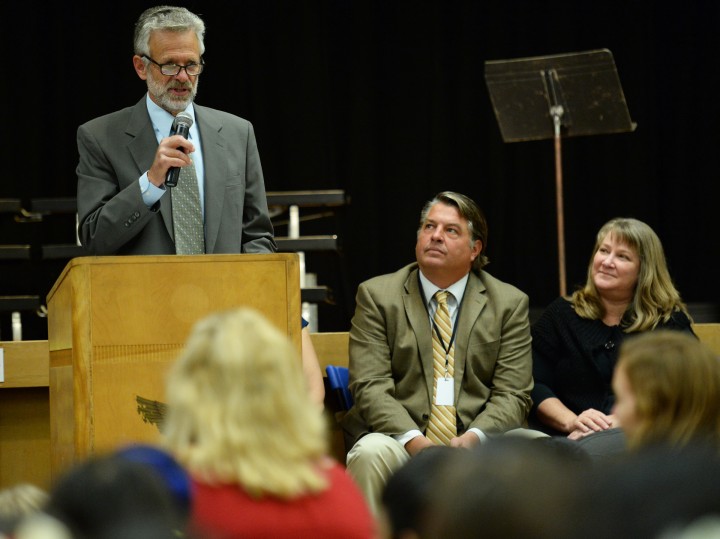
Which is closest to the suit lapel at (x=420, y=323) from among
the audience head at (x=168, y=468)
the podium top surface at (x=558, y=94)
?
the podium top surface at (x=558, y=94)

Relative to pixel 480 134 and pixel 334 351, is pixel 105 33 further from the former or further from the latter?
pixel 334 351

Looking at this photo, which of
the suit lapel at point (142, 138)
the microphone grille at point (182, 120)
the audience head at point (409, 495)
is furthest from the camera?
the suit lapel at point (142, 138)

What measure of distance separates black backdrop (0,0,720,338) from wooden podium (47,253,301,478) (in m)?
4.48

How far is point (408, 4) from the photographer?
7762mm

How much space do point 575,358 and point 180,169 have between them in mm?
1802

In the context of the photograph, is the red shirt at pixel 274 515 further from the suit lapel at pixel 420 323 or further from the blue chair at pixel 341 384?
the blue chair at pixel 341 384

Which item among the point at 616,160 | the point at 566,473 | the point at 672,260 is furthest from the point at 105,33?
the point at 566,473

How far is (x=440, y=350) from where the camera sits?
426 centimetres

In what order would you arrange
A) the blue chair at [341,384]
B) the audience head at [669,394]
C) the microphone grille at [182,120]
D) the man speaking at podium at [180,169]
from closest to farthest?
1. the audience head at [669,394]
2. the microphone grille at [182,120]
3. the man speaking at podium at [180,169]
4. the blue chair at [341,384]

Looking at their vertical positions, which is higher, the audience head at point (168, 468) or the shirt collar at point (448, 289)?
the audience head at point (168, 468)

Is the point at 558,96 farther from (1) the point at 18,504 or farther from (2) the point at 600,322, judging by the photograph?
(1) the point at 18,504

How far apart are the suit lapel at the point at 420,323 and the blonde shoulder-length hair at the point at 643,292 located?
0.65 meters

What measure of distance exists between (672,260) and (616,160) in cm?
79

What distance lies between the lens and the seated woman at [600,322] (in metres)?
4.36
